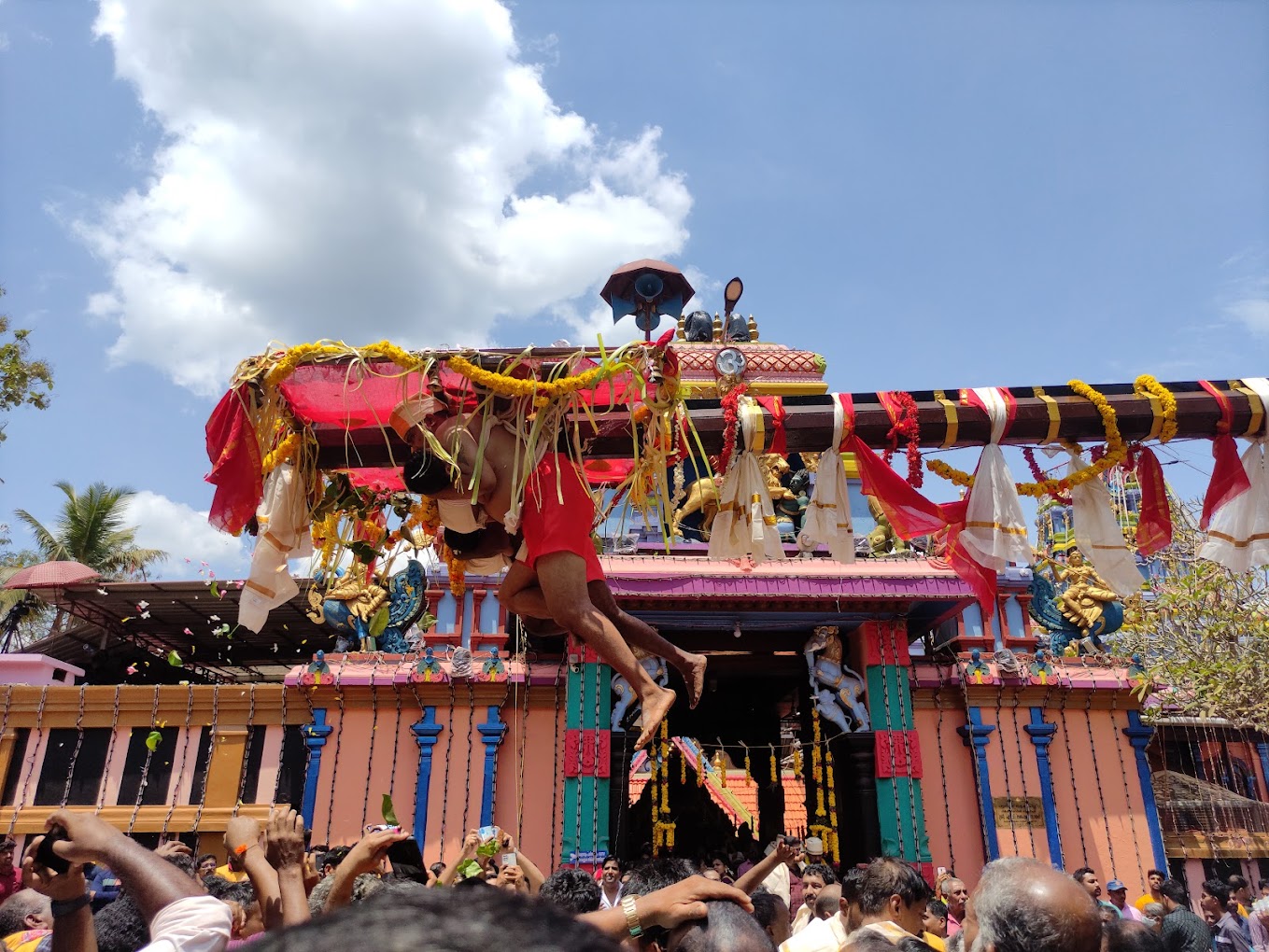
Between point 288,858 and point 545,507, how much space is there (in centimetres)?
163

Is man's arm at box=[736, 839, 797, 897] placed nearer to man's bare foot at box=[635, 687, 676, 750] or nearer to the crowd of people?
the crowd of people

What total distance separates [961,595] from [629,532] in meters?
4.12

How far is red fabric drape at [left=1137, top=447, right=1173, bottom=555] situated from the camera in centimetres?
472

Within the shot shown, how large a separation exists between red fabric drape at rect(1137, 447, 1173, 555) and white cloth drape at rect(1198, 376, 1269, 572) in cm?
26

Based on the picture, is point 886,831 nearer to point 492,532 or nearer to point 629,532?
point 629,532

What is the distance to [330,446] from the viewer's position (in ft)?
13.6

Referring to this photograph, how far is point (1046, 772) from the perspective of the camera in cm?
1061

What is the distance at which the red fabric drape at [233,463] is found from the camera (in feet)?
13.0

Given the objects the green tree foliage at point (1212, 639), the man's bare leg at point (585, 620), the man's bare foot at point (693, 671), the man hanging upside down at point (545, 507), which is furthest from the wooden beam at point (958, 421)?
the green tree foliage at point (1212, 639)

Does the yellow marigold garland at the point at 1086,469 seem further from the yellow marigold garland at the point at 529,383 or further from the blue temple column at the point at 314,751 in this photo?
the blue temple column at the point at 314,751

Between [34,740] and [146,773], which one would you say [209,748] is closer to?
[146,773]

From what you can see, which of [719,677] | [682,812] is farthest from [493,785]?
[682,812]

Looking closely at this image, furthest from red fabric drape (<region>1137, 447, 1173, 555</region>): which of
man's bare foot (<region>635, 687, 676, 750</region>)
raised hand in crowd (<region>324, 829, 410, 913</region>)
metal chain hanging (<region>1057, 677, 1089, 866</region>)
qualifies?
metal chain hanging (<region>1057, 677, 1089, 866</region>)

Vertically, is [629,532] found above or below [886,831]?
above
